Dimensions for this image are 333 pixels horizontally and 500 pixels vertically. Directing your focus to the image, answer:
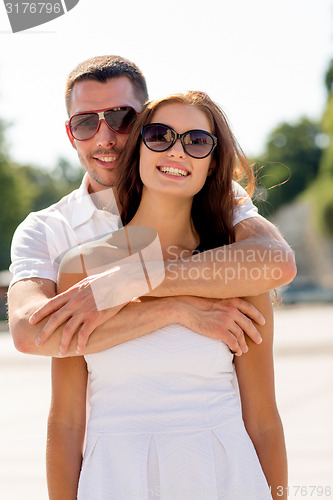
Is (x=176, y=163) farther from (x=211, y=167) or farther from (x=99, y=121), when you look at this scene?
(x=99, y=121)

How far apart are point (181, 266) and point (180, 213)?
0.98 feet

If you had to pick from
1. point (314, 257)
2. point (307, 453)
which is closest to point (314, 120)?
point (314, 257)

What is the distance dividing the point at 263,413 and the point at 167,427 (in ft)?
1.12

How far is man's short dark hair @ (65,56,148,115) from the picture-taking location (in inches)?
125

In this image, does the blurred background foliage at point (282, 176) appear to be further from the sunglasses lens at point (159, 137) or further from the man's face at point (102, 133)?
the sunglasses lens at point (159, 137)

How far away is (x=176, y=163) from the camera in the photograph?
2.46 metres

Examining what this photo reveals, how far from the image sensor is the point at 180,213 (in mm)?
2635

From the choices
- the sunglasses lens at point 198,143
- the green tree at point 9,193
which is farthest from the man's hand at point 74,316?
the green tree at point 9,193

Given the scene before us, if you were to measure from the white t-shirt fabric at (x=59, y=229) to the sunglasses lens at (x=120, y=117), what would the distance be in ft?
0.93

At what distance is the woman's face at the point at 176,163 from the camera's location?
246 centimetres

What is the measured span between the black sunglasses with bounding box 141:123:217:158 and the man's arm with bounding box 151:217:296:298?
1.13 feet

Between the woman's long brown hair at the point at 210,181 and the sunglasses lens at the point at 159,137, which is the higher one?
the sunglasses lens at the point at 159,137

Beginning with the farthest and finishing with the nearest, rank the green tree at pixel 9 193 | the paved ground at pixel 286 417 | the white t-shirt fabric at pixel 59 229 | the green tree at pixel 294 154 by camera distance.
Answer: the green tree at pixel 294 154 < the green tree at pixel 9 193 < the paved ground at pixel 286 417 < the white t-shirt fabric at pixel 59 229

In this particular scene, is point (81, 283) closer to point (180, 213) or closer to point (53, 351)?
point (53, 351)
